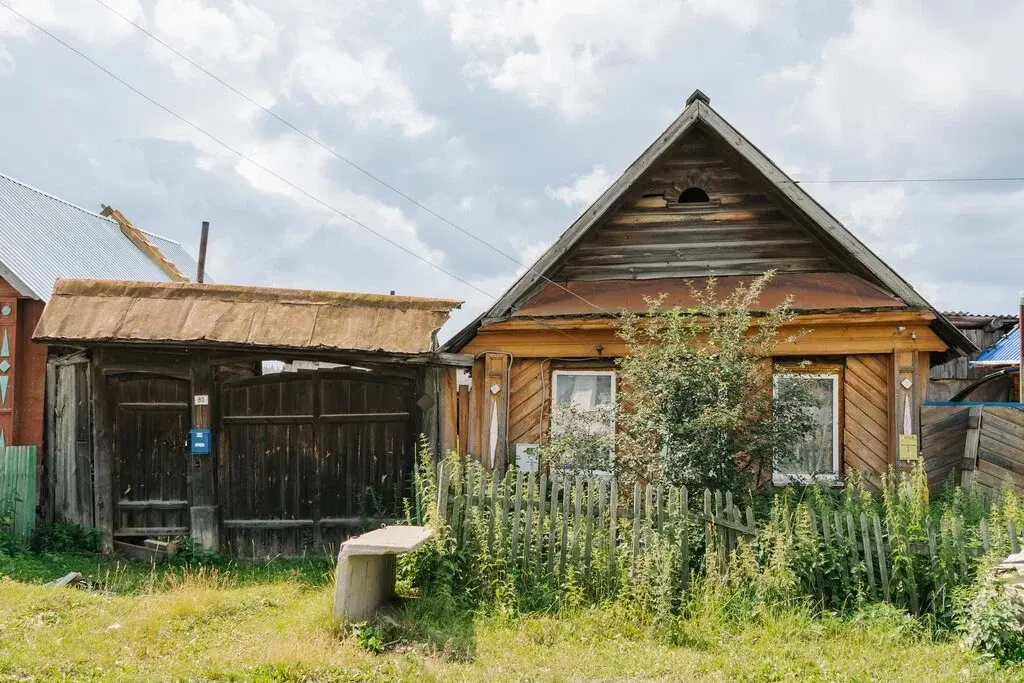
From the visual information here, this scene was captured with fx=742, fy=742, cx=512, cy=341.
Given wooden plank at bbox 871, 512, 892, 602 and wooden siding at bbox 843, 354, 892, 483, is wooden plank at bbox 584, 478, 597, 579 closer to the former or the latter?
wooden plank at bbox 871, 512, 892, 602

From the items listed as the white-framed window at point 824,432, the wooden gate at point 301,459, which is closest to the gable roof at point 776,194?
the white-framed window at point 824,432

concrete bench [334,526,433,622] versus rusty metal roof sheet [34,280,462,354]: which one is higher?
rusty metal roof sheet [34,280,462,354]

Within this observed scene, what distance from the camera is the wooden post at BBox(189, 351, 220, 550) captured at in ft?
30.6

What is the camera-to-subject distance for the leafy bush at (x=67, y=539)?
9.45 metres

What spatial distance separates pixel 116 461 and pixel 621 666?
707 cm

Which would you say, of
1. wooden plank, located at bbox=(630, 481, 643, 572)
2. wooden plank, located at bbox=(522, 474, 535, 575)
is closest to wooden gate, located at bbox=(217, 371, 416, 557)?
A: wooden plank, located at bbox=(522, 474, 535, 575)

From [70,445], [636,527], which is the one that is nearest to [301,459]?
[70,445]

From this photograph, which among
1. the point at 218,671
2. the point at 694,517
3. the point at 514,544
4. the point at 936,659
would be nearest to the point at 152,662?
the point at 218,671

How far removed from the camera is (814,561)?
255 inches

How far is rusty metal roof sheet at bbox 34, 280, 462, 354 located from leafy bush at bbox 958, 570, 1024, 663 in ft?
19.8

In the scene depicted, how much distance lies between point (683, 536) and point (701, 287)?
13.6ft

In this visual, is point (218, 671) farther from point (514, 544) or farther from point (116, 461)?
point (116, 461)

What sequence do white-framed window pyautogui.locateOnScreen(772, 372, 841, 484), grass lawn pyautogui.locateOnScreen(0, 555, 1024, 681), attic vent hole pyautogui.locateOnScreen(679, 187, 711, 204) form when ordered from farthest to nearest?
attic vent hole pyautogui.locateOnScreen(679, 187, 711, 204)
white-framed window pyautogui.locateOnScreen(772, 372, 841, 484)
grass lawn pyautogui.locateOnScreen(0, 555, 1024, 681)

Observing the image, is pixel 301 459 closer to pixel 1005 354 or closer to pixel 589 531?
pixel 589 531
